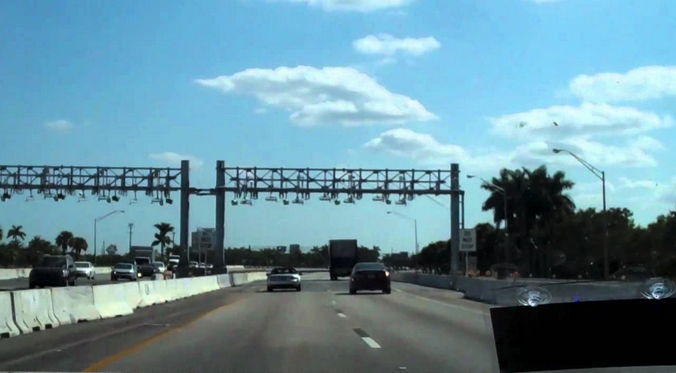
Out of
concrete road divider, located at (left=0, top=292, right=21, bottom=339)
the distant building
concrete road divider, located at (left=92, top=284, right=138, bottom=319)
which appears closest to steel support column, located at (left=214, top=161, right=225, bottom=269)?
the distant building

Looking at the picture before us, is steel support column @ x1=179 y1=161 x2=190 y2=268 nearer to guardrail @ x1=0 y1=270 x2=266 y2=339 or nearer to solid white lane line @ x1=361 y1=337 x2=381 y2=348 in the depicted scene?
guardrail @ x1=0 y1=270 x2=266 y2=339

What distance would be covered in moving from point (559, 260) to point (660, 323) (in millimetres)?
29800

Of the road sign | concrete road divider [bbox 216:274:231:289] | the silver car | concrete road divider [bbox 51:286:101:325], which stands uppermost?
the road sign

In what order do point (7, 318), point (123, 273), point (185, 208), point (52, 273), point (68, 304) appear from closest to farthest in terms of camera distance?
point (7, 318)
point (68, 304)
point (52, 273)
point (123, 273)
point (185, 208)

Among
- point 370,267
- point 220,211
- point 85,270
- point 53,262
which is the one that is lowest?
point 85,270

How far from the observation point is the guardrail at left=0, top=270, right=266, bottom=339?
18.5 metres

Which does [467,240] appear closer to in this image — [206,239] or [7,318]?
[206,239]

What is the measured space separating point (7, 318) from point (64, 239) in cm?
12595

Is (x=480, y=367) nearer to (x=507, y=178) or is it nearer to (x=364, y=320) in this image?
(x=364, y=320)

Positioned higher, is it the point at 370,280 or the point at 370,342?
the point at 370,280

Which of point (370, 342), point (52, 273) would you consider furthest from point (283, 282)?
point (370, 342)

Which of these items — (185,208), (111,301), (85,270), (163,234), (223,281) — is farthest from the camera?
(163,234)

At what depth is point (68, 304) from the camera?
22.3m

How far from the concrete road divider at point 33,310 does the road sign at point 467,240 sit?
37945 mm
